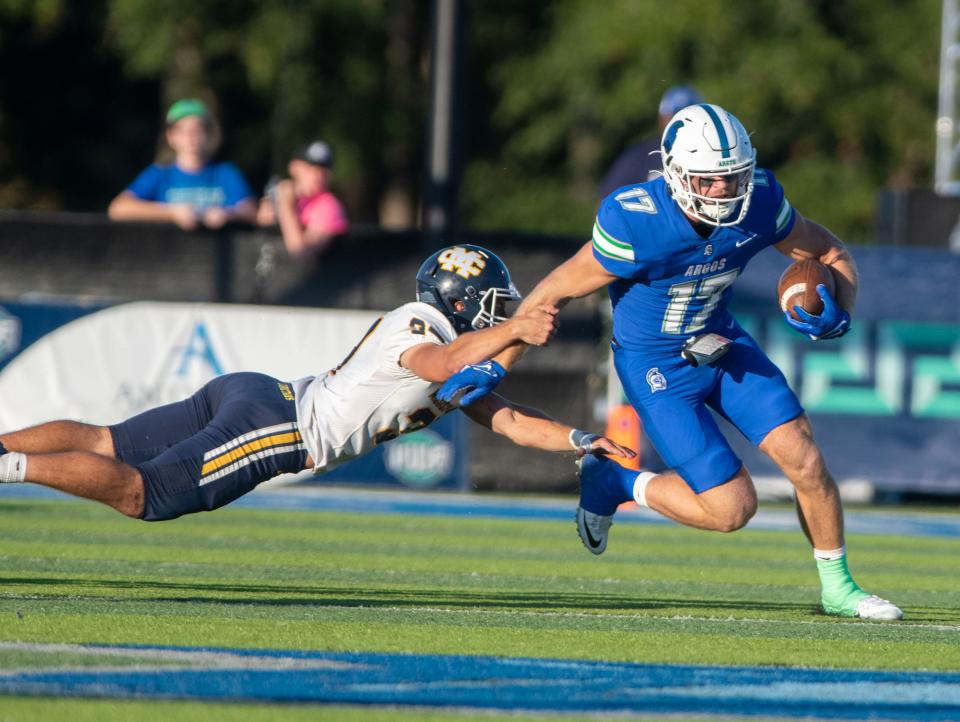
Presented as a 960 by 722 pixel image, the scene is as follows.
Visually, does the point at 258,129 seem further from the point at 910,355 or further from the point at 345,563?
the point at 345,563

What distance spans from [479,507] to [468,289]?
5.03 meters

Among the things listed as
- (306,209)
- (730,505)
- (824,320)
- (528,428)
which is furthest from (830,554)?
(306,209)

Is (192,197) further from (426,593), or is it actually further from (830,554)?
(830,554)

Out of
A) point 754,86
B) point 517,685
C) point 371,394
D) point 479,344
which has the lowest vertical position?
point 517,685

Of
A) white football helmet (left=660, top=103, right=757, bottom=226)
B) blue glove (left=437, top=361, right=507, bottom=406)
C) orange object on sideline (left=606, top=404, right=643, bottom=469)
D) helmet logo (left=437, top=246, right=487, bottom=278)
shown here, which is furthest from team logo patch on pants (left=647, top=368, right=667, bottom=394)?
orange object on sideline (left=606, top=404, right=643, bottom=469)

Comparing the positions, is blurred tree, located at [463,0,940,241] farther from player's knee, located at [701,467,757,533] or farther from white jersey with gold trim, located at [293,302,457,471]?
white jersey with gold trim, located at [293,302,457,471]

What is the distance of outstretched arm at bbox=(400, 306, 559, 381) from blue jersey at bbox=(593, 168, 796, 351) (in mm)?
437

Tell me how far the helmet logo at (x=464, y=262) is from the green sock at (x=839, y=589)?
67.1 inches

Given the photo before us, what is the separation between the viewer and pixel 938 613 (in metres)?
6.68

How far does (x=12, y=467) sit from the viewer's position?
5.79 meters

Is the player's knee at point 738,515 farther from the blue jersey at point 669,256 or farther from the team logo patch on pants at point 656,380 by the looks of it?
the blue jersey at point 669,256

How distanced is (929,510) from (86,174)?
64.0 feet

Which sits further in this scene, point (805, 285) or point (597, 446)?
point (805, 285)

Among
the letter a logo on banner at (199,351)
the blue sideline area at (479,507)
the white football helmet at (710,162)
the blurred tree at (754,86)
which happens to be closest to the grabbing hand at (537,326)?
the white football helmet at (710,162)
